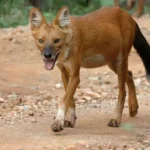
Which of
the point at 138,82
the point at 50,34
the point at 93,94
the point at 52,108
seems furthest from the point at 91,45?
the point at 138,82

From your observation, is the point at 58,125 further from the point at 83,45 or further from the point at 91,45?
the point at 91,45

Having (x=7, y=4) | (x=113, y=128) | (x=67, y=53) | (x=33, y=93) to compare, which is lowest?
(x=7, y=4)

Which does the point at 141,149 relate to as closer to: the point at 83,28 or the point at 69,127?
the point at 69,127

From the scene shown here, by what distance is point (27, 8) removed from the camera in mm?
19844

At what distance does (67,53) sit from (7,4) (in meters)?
12.1

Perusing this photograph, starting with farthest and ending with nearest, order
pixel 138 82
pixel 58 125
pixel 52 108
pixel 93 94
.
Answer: pixel 138 82
pixel 93 94
pixel 52 108
pixel 58 125

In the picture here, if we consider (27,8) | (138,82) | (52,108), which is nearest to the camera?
(52,108)

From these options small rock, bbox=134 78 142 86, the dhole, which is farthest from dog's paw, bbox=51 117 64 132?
small rock, bbox=134 78 142 86

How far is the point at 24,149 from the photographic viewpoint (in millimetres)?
6965

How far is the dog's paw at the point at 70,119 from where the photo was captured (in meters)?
8.24

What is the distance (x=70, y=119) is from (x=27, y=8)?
1189 cm

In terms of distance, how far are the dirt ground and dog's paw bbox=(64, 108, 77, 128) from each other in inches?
3.0

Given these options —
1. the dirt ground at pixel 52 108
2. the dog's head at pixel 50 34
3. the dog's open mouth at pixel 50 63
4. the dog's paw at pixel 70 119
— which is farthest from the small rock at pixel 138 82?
the dog's open mouth at pixel 50 63

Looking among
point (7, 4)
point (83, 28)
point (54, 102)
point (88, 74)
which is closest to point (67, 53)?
point (83, 28)
